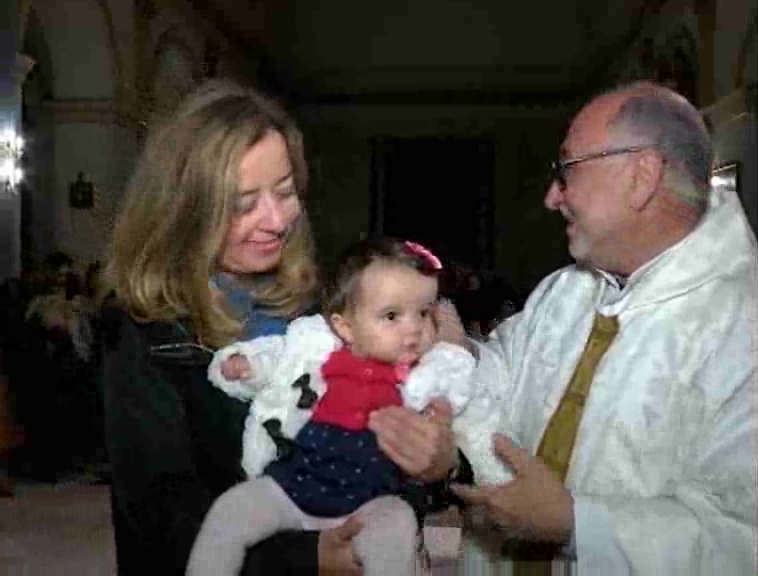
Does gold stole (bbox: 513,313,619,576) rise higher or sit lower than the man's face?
lower

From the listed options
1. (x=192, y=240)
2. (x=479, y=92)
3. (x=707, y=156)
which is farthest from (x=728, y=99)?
(x=192, y=240)

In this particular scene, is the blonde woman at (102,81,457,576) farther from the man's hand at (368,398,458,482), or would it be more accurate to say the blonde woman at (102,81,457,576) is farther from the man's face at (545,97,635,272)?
the man's face at (545,97,635,272)

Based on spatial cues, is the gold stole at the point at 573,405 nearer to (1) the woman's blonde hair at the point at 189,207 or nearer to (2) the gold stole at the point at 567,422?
(2) the gold stole at the point at 567,422

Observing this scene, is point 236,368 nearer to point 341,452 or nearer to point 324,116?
point 341,452

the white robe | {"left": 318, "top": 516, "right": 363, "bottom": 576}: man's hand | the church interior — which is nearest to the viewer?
{"left": 318, "top": 516, "right": 363, "bottom": 576}: man's hand

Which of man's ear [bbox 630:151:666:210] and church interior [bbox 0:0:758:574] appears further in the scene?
church interior [bbox 0:0:758:574]

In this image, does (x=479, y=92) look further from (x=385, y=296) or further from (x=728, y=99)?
(x=385, y=296)

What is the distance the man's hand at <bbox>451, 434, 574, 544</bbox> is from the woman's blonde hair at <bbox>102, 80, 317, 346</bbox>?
26 cm

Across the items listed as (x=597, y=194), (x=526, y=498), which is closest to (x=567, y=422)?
(x=526, y=498)

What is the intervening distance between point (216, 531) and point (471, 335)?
405mm

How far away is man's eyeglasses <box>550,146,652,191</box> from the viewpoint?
980 millimetres

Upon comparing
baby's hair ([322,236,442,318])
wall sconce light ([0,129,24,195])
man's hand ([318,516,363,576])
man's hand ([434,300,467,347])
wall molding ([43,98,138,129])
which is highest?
wall molding ([43,98,138,129])

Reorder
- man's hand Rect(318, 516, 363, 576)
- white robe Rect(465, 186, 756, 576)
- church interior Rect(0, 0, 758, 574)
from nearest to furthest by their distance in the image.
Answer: man's hand Rect(318, 516, 363, 576)
white robe Rect(465, 186, 756, 576)
church interior Rect(0, 0, 758, 574)

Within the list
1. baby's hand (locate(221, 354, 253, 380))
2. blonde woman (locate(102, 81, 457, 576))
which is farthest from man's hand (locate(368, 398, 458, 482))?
baby's hand (locate(221, 354, 253, 380))
